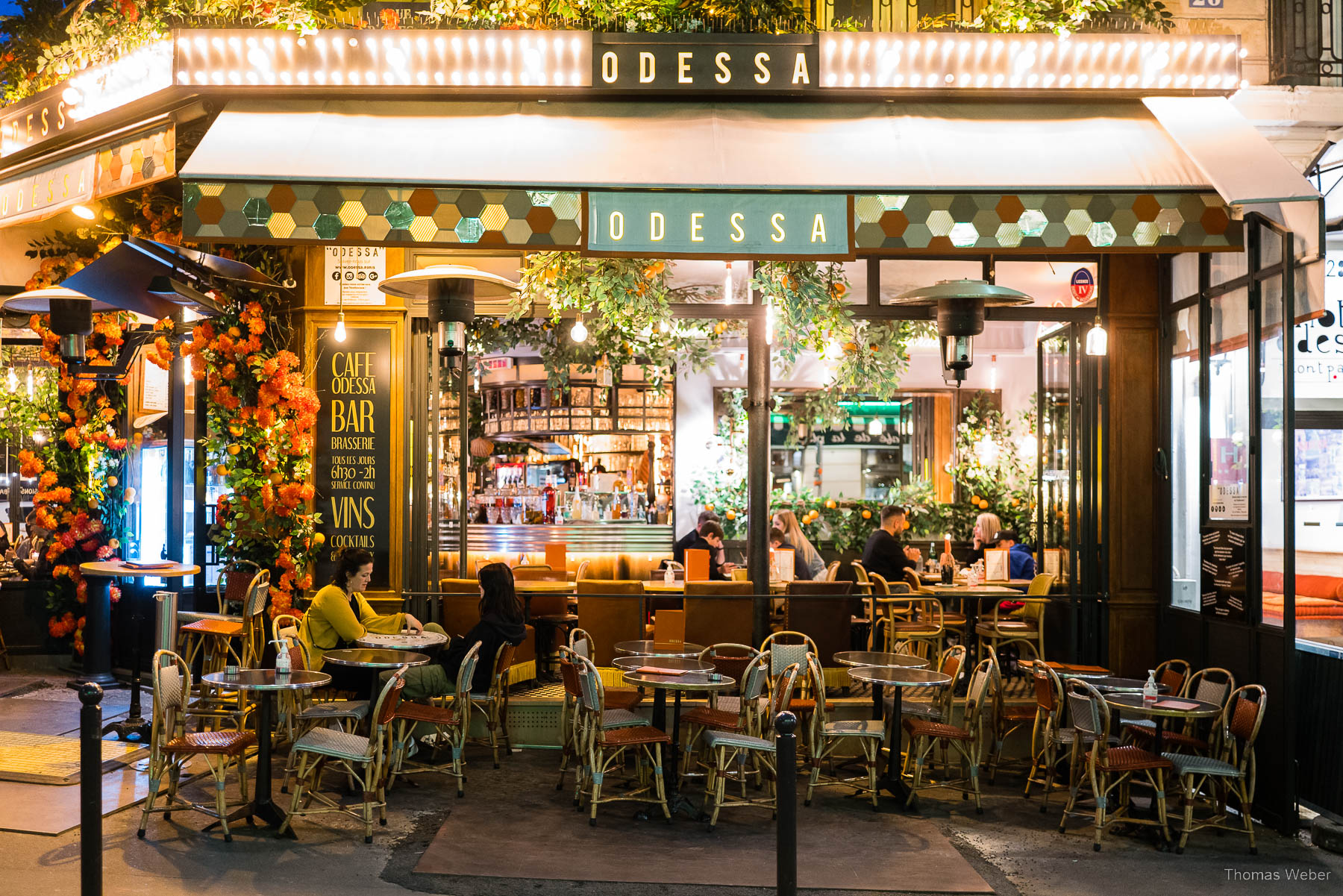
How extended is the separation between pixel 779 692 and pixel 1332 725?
3279mm

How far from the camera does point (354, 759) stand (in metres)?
6.09

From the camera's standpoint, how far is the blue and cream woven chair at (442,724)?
22.9 ft

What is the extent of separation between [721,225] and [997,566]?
581 cm

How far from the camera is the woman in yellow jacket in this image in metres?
7.50

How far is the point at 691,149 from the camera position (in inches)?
253

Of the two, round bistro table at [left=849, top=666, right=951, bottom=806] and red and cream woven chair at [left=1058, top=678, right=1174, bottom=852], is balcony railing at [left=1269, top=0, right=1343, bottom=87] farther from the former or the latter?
round bistro table at [left=849, top=666, right=951, bottom=806]

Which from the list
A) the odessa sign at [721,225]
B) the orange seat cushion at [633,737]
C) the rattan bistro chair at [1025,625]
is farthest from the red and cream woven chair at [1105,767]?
the odessa sign at [721,225]

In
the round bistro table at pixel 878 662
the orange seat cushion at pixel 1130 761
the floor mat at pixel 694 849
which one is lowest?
the floor mat at pixel 694 849

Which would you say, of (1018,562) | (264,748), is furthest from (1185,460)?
(264,748)

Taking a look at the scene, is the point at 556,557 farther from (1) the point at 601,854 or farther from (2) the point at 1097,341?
(2) the point at 1097,341

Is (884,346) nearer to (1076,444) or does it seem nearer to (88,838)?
(1076,444)

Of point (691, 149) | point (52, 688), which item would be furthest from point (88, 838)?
point (52, 688)

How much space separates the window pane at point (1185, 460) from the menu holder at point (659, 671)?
13.2 feet

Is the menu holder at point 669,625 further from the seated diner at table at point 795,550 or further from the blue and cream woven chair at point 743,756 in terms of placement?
the seated diner at table at point 795,550
